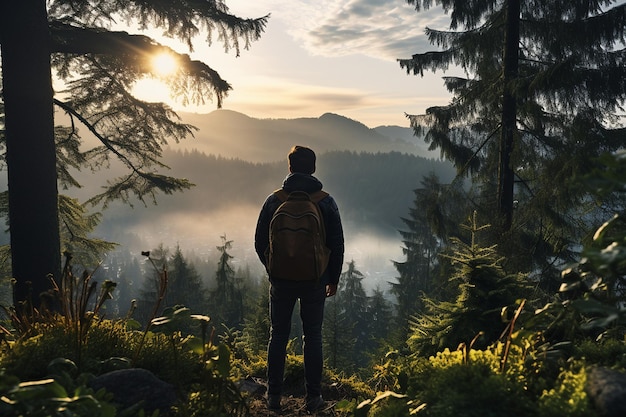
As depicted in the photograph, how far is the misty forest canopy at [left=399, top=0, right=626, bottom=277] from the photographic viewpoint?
22.0 feet

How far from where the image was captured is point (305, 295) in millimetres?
3246

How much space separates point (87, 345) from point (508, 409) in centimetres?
212

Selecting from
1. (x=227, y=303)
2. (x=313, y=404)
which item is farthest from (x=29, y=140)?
(x=227, y=303)

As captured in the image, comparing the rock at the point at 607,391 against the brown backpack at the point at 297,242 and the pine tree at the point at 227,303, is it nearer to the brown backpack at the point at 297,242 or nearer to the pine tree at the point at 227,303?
the brown backpack at the point at 297,242

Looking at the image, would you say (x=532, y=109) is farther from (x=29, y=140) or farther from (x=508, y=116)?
(x=29, y=140)

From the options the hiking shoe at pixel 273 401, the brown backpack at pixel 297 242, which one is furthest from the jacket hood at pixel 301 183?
the hiking shoe at pixel 273 401

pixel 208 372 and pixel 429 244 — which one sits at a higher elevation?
pixel 208 372

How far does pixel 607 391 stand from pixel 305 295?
2.16m

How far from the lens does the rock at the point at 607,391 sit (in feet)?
Result: 4.28

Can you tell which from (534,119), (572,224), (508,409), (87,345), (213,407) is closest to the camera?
(508,409)

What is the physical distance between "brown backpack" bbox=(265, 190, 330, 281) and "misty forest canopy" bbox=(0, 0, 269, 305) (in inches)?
73.0

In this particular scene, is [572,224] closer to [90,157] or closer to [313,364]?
[313,364]

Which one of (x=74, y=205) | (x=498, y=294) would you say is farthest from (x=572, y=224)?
(x=74, y=205)

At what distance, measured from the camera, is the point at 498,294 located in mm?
3215
